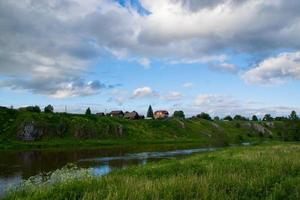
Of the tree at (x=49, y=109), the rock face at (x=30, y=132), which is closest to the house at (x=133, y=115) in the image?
the tree at (x=49, y=109)

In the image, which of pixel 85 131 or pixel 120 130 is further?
pixel 120 130

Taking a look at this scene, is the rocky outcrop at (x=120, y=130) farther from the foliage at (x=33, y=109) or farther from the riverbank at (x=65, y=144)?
the foliage at (x=33, y=109)

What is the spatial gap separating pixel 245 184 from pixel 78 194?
6686mm

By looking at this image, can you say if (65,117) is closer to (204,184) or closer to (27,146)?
(27,146)

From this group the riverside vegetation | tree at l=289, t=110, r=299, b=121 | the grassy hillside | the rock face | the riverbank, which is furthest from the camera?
tree at l=289, t=110, r=299, b=121

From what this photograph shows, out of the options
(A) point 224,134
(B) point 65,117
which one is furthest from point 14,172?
(A) point 224,134

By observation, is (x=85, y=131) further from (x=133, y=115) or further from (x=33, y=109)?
(x=133, y=115)

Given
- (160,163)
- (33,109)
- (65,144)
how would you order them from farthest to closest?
1. (33,109)
2. (65,144)
3. (160,163)

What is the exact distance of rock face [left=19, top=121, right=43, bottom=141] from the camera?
106613mm

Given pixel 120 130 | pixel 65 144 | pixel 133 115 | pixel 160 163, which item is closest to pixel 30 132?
pixel 65 144

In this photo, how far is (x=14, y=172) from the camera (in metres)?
48.6

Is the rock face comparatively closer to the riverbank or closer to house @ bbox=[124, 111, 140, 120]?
the riverbank

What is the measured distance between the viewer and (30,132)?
359 feet

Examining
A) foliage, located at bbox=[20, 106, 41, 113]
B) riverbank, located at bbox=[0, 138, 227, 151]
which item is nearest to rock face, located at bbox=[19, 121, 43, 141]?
riverbank, located at bbox=[0, 138, 227, 151]
